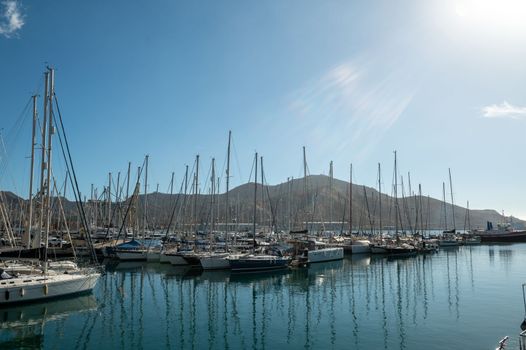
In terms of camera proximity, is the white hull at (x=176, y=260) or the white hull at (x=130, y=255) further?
the white hull at (x=130, y=255)

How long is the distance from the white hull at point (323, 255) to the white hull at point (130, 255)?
23.2 metres

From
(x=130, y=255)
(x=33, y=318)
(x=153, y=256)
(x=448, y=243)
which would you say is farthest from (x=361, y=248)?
(x=33, y=318)

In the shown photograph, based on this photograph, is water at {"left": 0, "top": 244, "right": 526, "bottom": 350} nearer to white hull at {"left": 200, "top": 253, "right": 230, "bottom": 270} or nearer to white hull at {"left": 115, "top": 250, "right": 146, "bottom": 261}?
white hull at {"left": 200, "top": 253, "right": 230, "bottom": 270}

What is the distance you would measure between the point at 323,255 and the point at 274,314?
102 feet

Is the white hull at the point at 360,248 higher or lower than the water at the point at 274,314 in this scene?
higher

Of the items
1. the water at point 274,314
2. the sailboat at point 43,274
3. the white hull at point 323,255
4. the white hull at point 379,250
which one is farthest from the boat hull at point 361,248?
the sailboat at point 43,274

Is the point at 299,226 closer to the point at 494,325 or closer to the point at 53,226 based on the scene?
the point at 53,226

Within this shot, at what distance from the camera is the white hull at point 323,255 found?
2151 inches

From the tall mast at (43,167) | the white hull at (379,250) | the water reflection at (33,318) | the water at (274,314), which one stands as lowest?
the water at (274,314)

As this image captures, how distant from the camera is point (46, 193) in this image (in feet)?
92.5

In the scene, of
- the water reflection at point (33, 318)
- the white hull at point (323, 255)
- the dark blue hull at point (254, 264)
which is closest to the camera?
the water reflection at point (33, 318)

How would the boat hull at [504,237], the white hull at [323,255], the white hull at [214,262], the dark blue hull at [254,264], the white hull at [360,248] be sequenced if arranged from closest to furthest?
the dark blue hull at [254,264], the white hull at [214,262], the white hull at [323,255], the white hull at [360,248], the boat hull at [504,237]

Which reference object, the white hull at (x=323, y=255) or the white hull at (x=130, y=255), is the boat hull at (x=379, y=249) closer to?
the white hull at (x=323, y=255)

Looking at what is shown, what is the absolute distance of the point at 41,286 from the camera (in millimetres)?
26828
